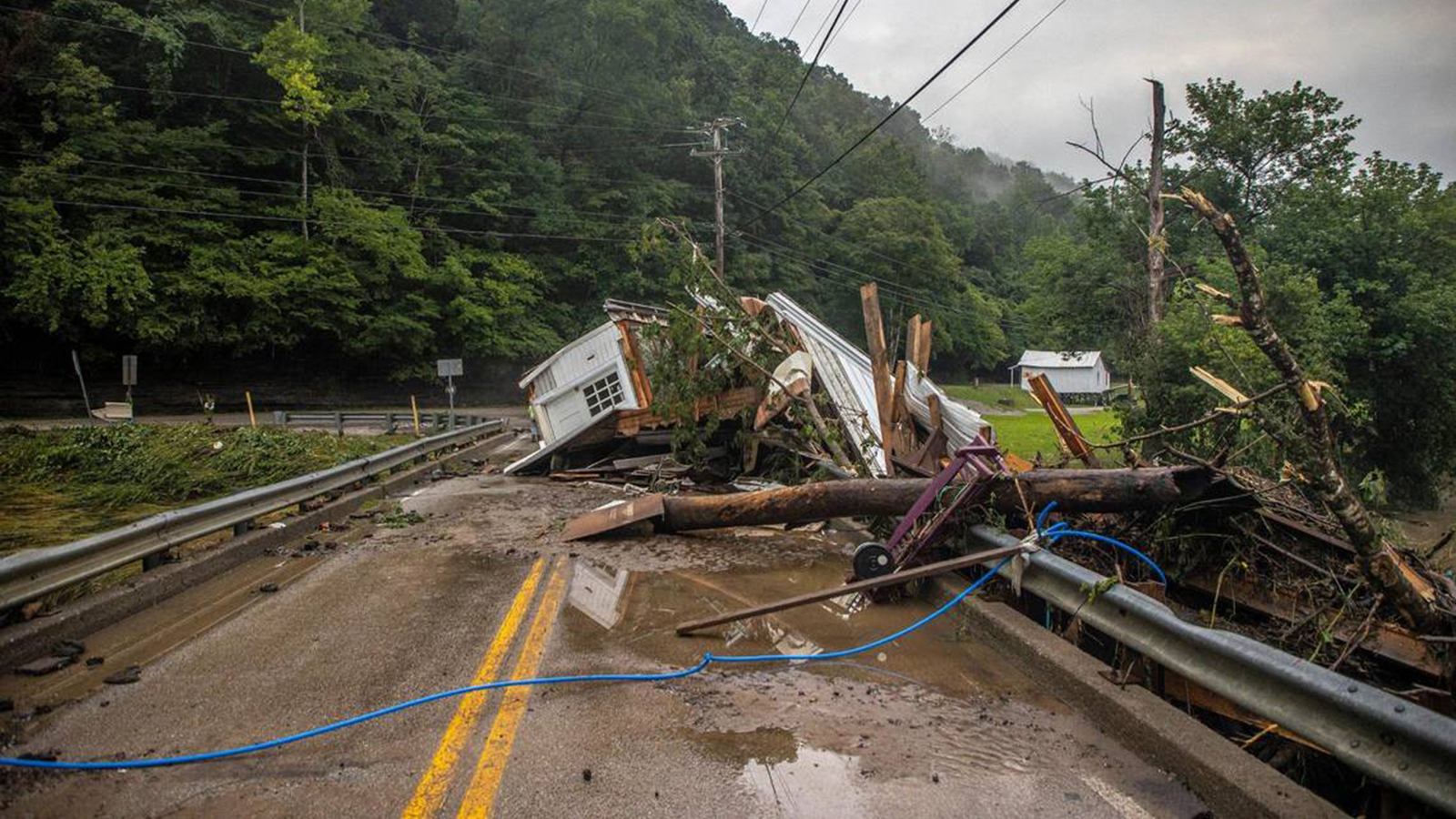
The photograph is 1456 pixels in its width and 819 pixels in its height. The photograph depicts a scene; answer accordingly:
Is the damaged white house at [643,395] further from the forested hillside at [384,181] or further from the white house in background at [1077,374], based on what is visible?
the white house in background at [1077,374]

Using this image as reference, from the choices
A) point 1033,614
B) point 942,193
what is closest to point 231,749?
point 1033,614

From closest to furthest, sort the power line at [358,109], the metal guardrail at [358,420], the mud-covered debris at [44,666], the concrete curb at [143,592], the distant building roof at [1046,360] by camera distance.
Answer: the mud-covered debris at [44,666], the concrete curb at [143,592], the metal guardrail at [358,420], the power line at [358,109], the distant building roof at [1046,360]

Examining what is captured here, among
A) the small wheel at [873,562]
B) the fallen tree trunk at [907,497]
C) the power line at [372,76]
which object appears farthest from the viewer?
the power line at [372,76]

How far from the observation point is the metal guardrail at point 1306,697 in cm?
257

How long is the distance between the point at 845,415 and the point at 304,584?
7385 millimetres

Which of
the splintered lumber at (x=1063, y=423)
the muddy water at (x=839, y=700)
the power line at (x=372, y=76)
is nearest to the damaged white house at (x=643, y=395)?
the splintered lumber at (x=1063, y=423)

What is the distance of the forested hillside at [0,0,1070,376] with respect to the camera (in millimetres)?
33250

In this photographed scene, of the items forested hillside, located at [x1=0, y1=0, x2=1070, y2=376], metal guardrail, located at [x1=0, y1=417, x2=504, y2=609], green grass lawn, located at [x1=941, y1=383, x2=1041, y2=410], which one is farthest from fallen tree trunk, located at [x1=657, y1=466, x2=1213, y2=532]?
green grass lawn, located at [x1=941, y1=383, x2=1041, y2=410]

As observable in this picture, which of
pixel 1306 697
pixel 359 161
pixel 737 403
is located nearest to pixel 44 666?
pixel 1306 697

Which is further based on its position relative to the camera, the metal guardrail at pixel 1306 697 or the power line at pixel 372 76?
the power line at pixel 372 76

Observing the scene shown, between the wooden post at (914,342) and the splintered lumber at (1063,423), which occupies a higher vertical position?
the wooden post at (914,342)

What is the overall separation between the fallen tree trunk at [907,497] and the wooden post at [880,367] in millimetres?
2665

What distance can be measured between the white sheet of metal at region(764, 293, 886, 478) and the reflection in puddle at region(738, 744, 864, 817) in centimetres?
710

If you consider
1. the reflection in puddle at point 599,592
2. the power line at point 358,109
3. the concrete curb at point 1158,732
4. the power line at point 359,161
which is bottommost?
the reflection in puddle at point 599,592
